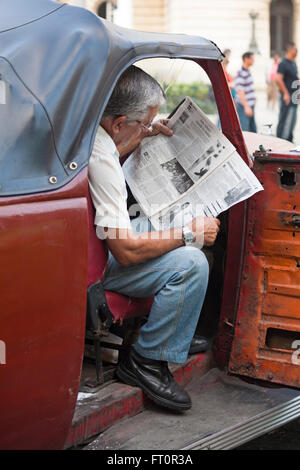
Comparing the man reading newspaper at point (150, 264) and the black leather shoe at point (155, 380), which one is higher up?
the man reading newspaper at point (150, 264)

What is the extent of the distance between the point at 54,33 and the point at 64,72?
17cm

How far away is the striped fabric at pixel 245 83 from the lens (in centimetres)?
1195

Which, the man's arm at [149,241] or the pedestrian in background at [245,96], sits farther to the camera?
the pedestrian in background at [245,96]

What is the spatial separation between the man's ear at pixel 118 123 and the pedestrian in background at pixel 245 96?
9.11 m

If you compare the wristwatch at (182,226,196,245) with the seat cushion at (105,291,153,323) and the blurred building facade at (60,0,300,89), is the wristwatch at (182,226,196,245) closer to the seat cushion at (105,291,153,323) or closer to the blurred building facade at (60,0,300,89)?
the seat cushion at (105,291,153,323)

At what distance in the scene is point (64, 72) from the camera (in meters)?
2.47

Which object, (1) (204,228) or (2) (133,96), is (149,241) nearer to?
(1) (204,228)

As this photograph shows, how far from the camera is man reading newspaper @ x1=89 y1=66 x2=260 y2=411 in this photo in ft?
8.93

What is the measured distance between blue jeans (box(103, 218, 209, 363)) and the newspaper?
0.27 meters

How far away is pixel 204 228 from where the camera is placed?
2988 mm

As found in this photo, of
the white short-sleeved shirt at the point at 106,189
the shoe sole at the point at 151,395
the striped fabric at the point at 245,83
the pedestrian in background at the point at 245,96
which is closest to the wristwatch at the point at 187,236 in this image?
the white short-sleeved shirt at the point at 106,189

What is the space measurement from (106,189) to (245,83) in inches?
389

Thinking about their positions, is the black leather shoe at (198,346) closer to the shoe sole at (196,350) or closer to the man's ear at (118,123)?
the shoe sole at (196,350)
